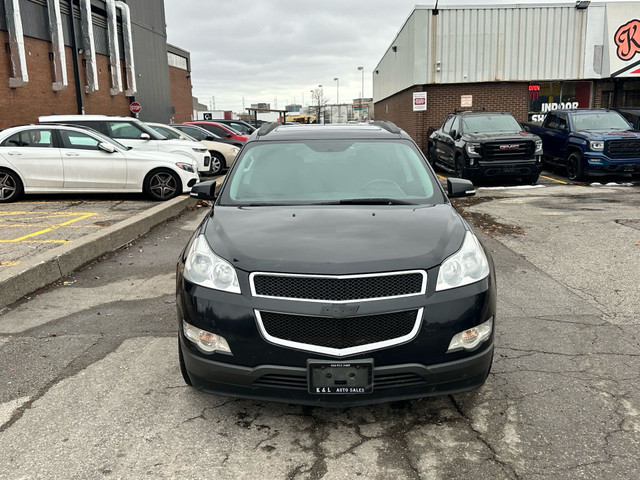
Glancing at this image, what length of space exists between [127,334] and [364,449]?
2543mm

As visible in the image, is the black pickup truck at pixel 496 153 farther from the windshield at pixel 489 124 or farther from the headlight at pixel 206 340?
the headlight at pixel 206 340

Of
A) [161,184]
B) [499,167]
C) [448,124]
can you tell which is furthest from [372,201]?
[448,124]

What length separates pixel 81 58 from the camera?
89.1 feet

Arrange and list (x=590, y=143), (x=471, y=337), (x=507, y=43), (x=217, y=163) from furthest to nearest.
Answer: (x=507, y=43)
(x=217, y=163)
(x=590, y=143)
(x=471, y=337)

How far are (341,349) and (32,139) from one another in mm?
10562

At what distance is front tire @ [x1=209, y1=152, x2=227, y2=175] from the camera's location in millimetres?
17125

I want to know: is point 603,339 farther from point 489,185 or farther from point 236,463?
point 489,185

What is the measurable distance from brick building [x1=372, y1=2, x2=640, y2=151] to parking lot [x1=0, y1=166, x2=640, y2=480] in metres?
18.5

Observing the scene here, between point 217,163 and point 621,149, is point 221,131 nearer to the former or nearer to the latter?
point 217,163

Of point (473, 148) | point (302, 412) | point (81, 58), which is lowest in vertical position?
point (302, 412)

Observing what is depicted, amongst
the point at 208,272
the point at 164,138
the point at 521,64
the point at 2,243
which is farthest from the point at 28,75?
the point at 208,272

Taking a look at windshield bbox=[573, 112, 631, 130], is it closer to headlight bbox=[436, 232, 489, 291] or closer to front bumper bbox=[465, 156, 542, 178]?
front bumper bbox=[465, 156, 542, 178]

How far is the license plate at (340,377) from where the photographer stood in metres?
2.87

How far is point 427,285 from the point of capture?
2.97 m
